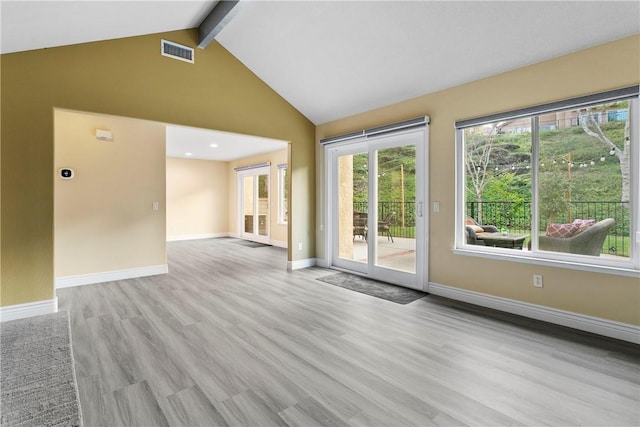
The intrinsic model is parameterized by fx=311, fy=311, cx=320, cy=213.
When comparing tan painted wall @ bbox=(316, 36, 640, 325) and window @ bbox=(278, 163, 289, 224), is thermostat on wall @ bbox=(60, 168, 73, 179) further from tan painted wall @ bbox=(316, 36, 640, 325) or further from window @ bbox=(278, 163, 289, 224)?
window @ bbox=(278, 163, 289, 224)

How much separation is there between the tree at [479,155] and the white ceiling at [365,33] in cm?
62

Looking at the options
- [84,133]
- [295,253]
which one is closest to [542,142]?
[295,253]

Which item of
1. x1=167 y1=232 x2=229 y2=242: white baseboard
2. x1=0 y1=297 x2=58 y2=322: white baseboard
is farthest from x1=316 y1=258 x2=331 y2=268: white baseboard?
x1=167 y1=232 x2=229 y2=242: white baseboard

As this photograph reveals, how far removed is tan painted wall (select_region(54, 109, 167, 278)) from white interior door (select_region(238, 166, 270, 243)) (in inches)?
149

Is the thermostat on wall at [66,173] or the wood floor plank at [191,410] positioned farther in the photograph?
the thermostat on wall at [66,173]

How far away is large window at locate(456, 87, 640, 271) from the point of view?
2727mm

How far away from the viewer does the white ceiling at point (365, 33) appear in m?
2.61

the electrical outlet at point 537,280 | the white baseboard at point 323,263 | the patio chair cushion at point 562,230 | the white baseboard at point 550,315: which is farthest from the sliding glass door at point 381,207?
the patio chair cushion at point 562,230

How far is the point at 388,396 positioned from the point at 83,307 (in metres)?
3.50

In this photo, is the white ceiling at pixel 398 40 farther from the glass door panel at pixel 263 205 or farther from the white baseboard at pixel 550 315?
the glass door panel at pixel 263 205

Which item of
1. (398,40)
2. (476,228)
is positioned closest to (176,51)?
(398,40)

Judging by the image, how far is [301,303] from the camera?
3645mm

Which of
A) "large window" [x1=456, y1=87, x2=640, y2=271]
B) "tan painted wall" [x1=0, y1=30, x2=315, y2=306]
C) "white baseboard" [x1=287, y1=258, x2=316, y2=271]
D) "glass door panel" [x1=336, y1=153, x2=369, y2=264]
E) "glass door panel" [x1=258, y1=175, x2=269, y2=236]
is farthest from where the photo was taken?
"glass door panel" [x1=258, y1=175, x2=269, y2=236]

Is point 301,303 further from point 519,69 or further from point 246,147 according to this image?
point 246,147
